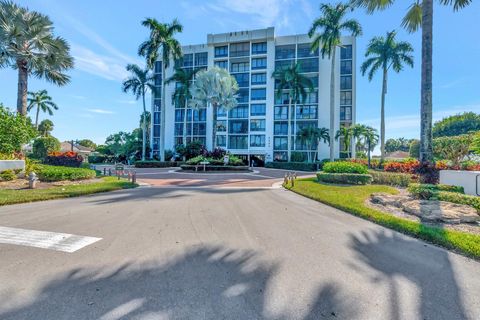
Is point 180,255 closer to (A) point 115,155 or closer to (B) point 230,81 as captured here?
(B) point 230,81

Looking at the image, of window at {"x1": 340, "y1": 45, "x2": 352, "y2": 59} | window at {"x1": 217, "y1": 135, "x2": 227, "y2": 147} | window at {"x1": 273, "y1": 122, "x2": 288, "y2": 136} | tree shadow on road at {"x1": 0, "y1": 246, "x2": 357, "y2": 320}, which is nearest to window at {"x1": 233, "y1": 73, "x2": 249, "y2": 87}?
window at {"x1": 273, "y1": 122, "x2": 288, "y2": 136}

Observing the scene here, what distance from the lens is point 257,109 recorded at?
4462 cm

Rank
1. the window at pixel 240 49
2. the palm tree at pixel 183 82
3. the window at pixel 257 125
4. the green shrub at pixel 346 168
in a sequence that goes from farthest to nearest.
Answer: the window at pixel 240 49, the window at pixel 257 125, the palm tree at pixel 183 82, the green shrub at pixel 346 168

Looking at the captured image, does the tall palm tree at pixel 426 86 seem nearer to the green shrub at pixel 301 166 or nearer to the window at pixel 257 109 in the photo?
the green shrub at pixel 301 166

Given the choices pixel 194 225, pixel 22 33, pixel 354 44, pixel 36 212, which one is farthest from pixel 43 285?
pixel 354 44

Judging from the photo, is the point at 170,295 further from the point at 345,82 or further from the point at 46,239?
the point at 345,82

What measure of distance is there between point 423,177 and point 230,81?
28.3 m

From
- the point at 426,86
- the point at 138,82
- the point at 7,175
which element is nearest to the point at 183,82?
the point at 138,82

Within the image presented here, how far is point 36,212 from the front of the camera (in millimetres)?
7102

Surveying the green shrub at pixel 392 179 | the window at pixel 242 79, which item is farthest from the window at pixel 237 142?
the green shrub at pixel 392 179

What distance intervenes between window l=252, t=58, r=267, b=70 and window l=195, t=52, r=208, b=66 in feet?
32.9

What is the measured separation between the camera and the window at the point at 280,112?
144 feet

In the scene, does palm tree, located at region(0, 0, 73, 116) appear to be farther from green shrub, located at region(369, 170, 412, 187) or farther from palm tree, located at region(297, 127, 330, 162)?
palm tree, located at region(297, 127, 330, 162)

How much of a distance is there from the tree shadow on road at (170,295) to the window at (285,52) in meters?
46.9
